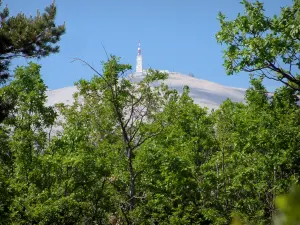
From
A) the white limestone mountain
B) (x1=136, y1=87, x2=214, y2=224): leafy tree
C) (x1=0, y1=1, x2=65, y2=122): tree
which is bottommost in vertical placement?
(x1=136, y1=87, x2=214, y2=224): leafy tree

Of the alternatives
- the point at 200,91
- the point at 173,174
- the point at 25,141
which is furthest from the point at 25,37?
the point at 200,91

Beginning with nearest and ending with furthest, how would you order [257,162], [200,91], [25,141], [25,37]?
[25,37] < [25,141] < [257,162] < [200,91]

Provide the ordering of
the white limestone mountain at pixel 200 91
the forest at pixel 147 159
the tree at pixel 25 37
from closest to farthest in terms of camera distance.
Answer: the tree at pixel 25 37 < the forest at pixel 147 159 < the white limestone mountain at pixel 200 91

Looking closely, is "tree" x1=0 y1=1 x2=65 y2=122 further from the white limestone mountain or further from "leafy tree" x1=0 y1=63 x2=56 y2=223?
the white limestone mountain

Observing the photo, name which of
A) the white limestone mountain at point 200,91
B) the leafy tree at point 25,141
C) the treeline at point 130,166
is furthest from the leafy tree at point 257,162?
the white limestone mountain at point 200,91

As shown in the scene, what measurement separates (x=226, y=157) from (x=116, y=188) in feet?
21.5

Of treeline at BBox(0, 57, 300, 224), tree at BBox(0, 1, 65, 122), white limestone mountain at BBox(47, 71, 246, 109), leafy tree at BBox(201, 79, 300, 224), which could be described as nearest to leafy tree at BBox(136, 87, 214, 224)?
treeline at BBox(0, 57, 300, 224)

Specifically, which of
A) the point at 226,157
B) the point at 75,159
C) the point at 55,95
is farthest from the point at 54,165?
the point at 55,95

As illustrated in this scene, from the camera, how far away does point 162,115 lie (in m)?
27.8

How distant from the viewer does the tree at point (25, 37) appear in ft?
53.3

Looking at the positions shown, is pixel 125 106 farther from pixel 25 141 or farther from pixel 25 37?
pixel 25 37

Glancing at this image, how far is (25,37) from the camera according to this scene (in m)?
16.3

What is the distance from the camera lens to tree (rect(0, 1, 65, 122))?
640 inches

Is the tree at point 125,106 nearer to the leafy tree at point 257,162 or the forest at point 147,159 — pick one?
the forest at point 147,159
